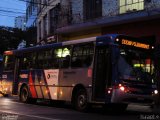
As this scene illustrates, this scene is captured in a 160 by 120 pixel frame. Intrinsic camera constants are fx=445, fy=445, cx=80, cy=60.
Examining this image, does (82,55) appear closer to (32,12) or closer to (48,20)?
(48,20)

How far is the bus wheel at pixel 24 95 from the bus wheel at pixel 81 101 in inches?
206

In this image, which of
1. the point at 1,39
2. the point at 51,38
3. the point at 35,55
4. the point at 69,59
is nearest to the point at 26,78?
the point at 35,55

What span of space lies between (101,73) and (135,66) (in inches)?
56.2

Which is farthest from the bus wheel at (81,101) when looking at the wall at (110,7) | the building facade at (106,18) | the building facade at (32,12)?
the building facade at (32,12)

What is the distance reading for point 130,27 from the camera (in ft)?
90.4

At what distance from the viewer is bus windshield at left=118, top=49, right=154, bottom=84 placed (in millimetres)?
17688

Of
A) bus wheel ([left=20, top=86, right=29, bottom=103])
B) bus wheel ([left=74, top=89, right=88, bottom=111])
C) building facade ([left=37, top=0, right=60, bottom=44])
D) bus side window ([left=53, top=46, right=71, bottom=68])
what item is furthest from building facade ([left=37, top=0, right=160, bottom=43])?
bus wheel ([left=74, top=89, right=88, bottom=111])

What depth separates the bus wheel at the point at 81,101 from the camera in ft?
62.5

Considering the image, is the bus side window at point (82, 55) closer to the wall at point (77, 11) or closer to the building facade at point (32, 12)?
the wall at point (77, 11)

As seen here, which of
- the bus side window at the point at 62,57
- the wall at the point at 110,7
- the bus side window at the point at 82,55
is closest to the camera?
the bus side window at the point at 82,55

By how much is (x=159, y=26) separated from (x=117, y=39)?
26.8 feet

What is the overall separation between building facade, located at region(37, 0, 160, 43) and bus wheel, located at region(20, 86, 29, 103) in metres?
7.08

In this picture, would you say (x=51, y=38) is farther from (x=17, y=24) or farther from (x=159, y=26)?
(x=17, y=24)

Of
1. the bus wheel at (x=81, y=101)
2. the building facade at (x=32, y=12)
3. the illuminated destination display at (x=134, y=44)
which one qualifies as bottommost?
the bus wheel at (x=81, y=101)
